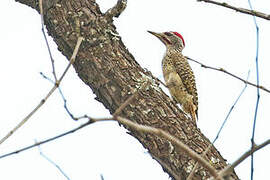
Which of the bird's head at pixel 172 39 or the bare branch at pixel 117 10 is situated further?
the bird's head at pixel 172 39

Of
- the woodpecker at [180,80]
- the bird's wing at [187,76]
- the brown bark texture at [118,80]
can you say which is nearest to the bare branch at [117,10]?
the brown bark texture at [118,80]

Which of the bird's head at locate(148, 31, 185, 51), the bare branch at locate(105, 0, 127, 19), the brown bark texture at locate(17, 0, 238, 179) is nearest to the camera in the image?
the brown bark texture at locate(17, 0, 238, 179)

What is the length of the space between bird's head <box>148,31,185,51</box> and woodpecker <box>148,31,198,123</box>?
4.3 inches

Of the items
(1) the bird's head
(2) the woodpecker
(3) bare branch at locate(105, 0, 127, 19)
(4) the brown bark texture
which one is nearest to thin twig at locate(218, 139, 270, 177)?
(4) the brown bark texture

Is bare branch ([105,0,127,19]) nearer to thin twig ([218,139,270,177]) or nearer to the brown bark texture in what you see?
the brown bark texture

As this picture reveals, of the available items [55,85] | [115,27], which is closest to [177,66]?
[115,27]

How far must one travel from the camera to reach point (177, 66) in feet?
22.5

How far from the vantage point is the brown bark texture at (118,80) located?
3.78 meters

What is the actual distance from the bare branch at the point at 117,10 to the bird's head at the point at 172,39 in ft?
10.1

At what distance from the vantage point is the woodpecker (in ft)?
21.5

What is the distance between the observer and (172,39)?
24.5ft

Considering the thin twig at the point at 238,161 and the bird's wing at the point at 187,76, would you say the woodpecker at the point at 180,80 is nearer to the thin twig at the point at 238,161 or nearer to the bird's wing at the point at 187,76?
the bird's wing at the point at 187,76

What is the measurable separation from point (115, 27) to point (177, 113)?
2.70ft

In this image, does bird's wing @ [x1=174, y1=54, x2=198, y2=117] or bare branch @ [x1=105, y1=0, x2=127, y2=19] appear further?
bird's wing @ [x1=174, y1=54, x2=198, y2=117]
